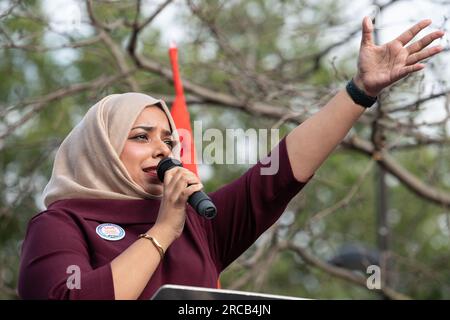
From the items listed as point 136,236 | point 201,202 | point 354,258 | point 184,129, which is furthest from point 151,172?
point 354,258

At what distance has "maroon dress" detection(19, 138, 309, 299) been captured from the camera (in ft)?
7.59

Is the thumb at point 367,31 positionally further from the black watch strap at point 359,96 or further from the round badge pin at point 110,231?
the round badge pin at point 110,231

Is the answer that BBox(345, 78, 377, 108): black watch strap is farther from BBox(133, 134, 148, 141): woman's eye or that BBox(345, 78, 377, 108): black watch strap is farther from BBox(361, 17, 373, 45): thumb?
BBox(133, 134, 148, 141): woman's eye

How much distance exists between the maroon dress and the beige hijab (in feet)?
0.13

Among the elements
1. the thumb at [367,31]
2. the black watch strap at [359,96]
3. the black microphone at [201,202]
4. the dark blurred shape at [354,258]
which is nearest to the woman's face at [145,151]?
the black microphone at [201,202]

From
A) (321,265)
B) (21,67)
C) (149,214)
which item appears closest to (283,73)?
(321,265)

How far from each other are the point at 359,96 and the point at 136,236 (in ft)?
2.61

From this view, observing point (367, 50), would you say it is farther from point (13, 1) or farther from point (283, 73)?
point (283, 73)

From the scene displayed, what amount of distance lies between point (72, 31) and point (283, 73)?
1.89 metres

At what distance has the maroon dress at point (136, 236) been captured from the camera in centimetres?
231

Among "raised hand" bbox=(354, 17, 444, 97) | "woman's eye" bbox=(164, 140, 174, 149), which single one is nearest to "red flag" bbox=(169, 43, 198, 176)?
"woman's eye" bbox=(164, 140, 174, 149)

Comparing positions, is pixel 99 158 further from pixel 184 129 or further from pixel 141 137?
pixel 184 129

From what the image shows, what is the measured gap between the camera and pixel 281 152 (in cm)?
276

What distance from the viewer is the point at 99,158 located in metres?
2.69
